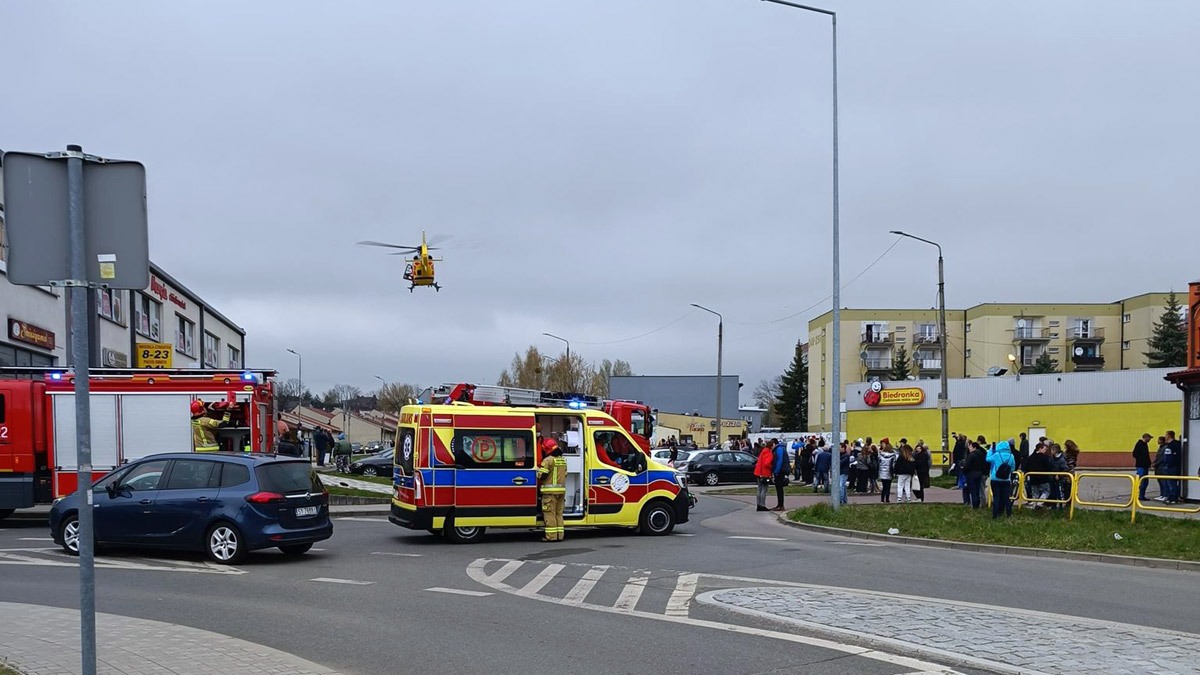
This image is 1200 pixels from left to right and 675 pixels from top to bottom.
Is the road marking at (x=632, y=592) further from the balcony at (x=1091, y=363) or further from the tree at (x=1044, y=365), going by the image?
the balcony at (x=1091, y=363)

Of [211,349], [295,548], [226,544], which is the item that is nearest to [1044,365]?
[211,349]

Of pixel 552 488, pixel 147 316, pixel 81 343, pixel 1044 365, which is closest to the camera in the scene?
pixel 81 343

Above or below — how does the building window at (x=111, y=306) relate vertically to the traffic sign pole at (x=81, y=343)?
above

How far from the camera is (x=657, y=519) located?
18953 millimetres

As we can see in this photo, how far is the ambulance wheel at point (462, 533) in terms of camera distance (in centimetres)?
1692

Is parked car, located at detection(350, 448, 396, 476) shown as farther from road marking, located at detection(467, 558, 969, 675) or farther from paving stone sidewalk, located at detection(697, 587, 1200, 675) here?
paving stone sidewalk, located at detection(697, 587, 1200, 675)

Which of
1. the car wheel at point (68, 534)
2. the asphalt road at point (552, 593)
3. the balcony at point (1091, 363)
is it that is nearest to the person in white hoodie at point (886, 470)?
the asphalt road at point (552, 593)

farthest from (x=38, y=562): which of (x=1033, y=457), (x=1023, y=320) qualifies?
(x=1023, y=320)

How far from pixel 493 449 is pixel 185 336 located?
37728 mm

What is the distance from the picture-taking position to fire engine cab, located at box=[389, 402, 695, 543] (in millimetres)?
16688

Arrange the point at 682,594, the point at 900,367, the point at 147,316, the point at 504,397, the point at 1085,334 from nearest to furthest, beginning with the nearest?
the point at 682,594 → the point at 504,397 → the point at 147,316 → the point at 900,367 → the point at 1085,334

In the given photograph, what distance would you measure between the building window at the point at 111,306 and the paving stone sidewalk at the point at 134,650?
27.5 metres

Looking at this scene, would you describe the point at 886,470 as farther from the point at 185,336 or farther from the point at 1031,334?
the point at 1031,334

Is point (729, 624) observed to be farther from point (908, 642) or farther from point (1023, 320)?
point (1023, 320)
